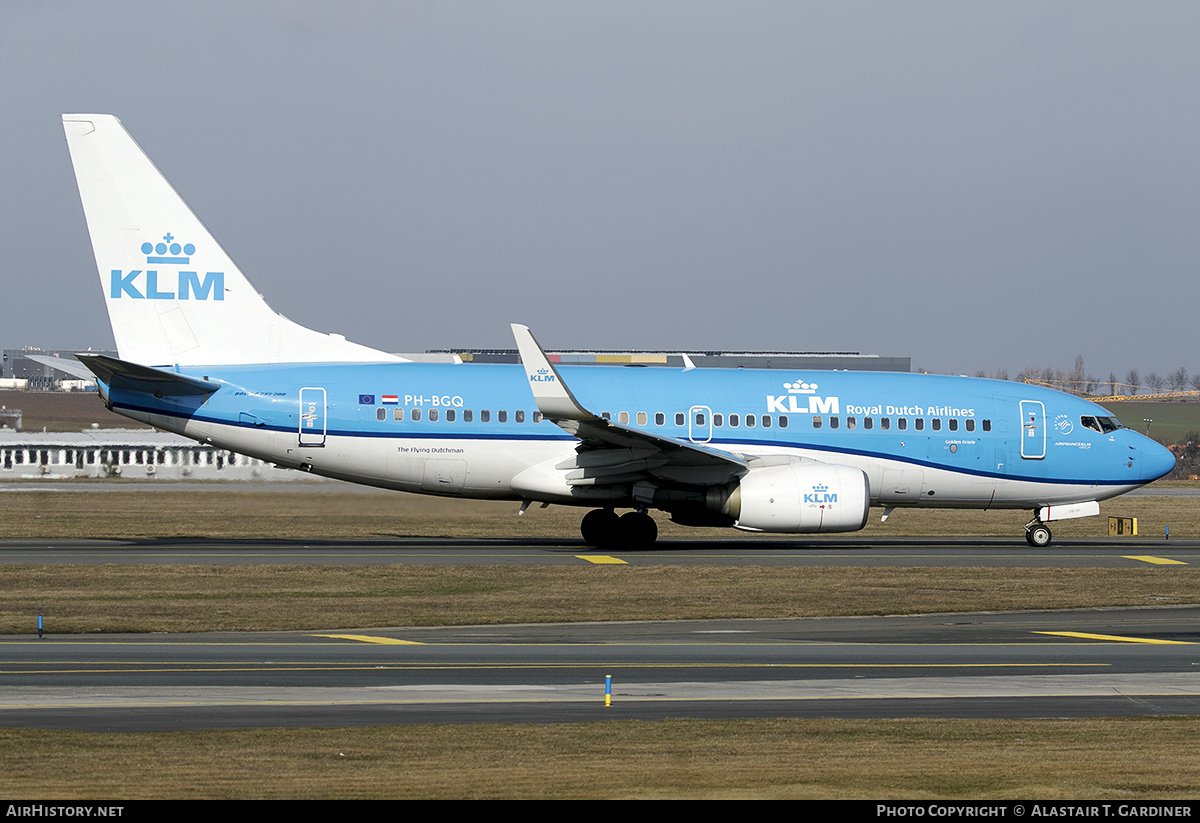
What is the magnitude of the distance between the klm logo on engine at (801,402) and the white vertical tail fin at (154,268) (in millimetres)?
11702

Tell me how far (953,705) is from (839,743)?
102 inches

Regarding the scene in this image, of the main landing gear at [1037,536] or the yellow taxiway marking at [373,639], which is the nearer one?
the yellow taxiway marking at [373,639]

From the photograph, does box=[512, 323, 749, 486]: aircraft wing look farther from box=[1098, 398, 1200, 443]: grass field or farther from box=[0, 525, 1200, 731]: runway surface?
box=[1098, 398, 1200, 443]: grass field

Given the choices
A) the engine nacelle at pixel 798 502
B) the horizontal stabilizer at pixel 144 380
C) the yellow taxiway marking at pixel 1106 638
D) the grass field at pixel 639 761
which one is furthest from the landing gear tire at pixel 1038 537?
the grass field at pixel 639 761

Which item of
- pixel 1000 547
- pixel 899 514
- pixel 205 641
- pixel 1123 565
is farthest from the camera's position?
pixel 899 514

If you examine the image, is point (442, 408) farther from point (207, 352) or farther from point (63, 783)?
point (63, 783)

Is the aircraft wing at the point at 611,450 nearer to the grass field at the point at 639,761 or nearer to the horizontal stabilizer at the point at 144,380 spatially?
the horizontal stabilizer at the point at 144,380

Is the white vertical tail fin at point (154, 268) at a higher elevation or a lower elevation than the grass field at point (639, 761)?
higher

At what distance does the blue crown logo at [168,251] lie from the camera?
1193 inches

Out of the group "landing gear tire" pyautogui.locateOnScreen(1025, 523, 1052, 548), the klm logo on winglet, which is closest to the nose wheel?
"landing gear tire" pyautogui.locateOnScreen(1025, 523, 1052, 548)

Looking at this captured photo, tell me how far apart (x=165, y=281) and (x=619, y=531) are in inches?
479
